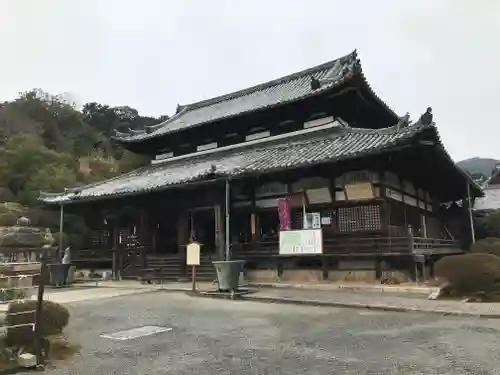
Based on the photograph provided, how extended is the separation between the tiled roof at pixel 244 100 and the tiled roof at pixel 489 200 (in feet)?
51.1

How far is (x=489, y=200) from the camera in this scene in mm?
32656

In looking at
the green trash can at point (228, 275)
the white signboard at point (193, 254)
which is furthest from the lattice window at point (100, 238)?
the green trash can at point (228, 275)

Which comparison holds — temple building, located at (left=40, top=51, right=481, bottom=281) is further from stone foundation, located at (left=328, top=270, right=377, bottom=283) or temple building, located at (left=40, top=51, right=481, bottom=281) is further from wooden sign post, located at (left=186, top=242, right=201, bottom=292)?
wooden sign post, located at (left=186, top=242, right=201, bottom=292)

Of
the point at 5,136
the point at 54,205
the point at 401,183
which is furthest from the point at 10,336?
the point at 5,136

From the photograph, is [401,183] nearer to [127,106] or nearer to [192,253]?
[192,253]

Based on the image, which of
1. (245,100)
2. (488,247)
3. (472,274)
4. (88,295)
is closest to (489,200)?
(488,247)

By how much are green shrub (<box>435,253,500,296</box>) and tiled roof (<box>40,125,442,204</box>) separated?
404 cm

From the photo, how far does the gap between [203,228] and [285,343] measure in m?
15.6

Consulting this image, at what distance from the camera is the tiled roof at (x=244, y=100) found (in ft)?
74.3

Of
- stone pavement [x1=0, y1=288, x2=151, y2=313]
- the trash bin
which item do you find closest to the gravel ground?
stone pavement [x1=0, y1=288, x2=151, y2=313]

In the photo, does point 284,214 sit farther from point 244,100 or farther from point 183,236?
point 244,100

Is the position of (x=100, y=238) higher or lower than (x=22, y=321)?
higher

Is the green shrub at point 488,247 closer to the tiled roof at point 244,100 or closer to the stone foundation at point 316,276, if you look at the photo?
the stone foundation at point 316,276

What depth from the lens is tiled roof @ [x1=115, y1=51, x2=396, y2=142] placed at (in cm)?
2264
